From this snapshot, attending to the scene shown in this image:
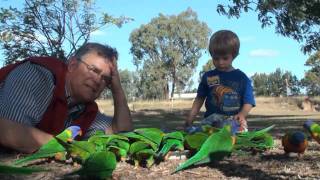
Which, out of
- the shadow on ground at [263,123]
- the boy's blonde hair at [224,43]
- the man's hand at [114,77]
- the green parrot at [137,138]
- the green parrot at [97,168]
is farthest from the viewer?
the shadow on ground at [263,123]

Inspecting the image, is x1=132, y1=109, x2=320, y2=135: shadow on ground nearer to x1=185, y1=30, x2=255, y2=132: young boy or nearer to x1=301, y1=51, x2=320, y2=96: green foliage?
x1=185, y1=30, x2=255, y2=132: young boy

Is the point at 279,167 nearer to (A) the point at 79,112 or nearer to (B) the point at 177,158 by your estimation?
(B) the point at 177,158

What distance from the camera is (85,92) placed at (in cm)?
304

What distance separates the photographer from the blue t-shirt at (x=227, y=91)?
15.1ft

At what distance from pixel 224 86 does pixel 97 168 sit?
8.85 feet

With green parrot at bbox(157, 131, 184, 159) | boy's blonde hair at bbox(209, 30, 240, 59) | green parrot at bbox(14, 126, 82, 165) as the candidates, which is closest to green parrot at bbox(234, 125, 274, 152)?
green parrot at bbox(157, 131, 184, 159)

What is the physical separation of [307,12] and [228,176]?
1405cm

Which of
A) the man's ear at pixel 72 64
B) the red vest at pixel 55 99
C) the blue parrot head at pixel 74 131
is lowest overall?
the blue parrot head at pixel 74 131

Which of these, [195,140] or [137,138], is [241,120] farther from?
[137,138]

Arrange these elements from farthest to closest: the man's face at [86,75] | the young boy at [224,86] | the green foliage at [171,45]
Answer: the green foliage at [171,45], the young boy at [224,86], the man's face at [86,75]

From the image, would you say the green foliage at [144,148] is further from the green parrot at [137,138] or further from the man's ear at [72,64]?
the man's ear at [72,64]

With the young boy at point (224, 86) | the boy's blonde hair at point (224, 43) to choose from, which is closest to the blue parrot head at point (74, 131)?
the young boy at point (224, 86)

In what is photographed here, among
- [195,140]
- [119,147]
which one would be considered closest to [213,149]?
[195,140]

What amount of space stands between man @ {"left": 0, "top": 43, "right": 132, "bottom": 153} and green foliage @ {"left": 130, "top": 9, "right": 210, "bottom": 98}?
66022 millimetres
